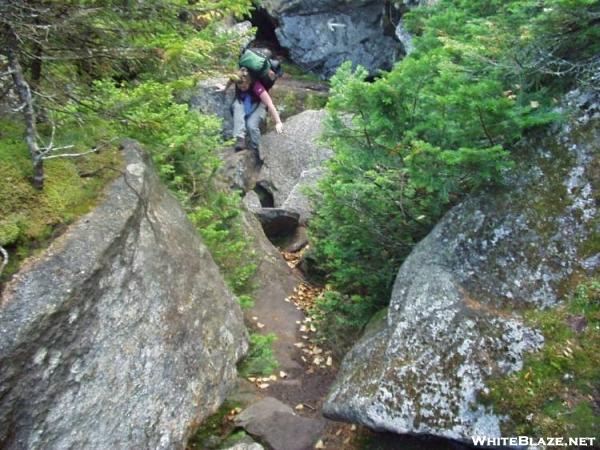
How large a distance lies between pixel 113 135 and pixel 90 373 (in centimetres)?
229

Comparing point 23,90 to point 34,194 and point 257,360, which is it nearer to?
point 34,194

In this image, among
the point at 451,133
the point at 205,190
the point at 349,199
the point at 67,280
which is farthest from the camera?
the point at 205,190

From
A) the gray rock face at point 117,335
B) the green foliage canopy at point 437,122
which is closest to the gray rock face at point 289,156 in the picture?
the green foliage canopy at point 437,122

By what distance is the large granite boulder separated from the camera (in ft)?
14.6

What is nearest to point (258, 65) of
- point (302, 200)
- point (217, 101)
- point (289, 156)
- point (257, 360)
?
point (289, 156)

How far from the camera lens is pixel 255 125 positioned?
12.9 metres

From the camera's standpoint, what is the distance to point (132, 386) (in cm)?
389

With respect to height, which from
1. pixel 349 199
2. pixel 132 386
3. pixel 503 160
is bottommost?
pixel 132 386

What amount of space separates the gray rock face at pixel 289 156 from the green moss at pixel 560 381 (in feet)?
28.3

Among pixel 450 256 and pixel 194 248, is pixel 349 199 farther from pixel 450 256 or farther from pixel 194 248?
pixel 194 248

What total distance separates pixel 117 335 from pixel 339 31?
17.5m

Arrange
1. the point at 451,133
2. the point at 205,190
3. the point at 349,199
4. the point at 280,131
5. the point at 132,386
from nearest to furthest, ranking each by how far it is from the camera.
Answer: the point at 132,386 < the point at 451,133 < the point at 349,199 < the point at 205,190 < the point at 280,131

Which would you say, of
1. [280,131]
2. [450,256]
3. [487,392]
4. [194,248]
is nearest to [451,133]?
[450,256]

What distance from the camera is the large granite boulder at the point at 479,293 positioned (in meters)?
4.44
